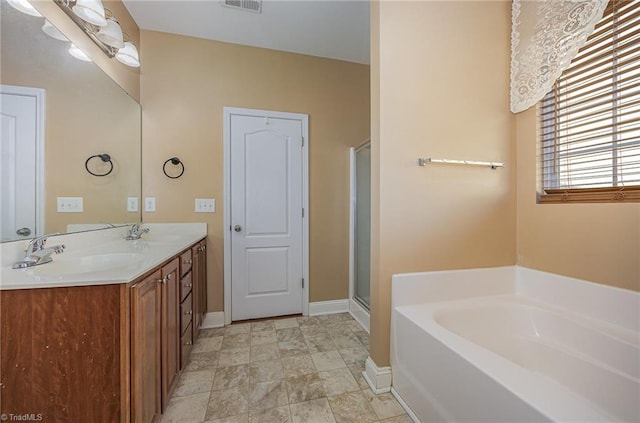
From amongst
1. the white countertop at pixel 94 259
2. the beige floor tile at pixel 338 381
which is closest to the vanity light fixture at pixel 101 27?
the white countertop at pixel 94 259

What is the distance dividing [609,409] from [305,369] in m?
1.48

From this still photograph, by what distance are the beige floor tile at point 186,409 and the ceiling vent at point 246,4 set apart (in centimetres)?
267

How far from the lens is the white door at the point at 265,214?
7.40 ft

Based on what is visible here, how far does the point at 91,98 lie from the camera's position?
1.51 meters

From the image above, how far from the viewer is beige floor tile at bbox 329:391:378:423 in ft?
4.02

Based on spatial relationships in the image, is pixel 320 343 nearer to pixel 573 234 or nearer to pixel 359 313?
pixel 359 313

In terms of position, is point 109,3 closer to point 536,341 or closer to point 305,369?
point 305,369

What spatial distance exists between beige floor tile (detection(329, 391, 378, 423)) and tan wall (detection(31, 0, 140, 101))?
2496mm

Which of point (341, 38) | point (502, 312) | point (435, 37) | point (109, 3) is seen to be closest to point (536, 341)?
point (502, 312)

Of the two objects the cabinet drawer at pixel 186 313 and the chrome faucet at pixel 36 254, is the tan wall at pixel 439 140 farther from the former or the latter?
the chrome faucet at pixel 36 254

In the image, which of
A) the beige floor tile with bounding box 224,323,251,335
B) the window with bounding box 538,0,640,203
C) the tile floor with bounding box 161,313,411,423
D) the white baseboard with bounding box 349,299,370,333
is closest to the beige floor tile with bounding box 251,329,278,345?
the tile floor with bounding box 161,313,411,423

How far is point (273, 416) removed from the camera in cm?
125

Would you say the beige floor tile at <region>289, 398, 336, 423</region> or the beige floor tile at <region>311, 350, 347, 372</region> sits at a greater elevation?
the beige floor tile at <region>311, 350, 347, 372</region>

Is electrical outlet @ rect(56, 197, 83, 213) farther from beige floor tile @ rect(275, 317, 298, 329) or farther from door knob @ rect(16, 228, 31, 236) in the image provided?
beige floor tile @ rect(275, 317, 298, 329)
